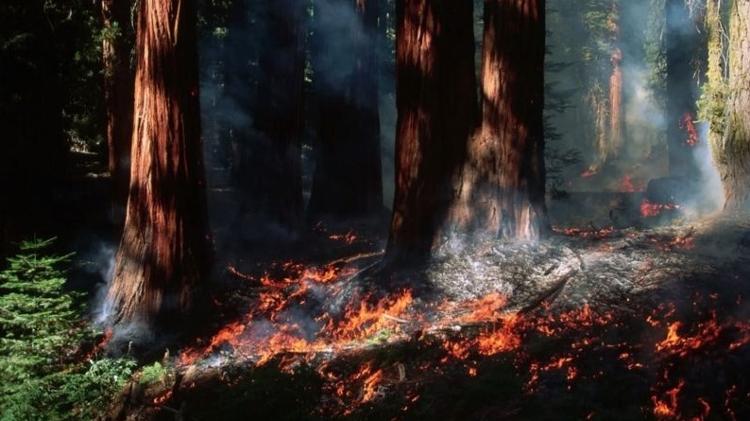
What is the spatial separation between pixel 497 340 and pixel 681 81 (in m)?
13.6

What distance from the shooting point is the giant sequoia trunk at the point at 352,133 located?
47.6ft

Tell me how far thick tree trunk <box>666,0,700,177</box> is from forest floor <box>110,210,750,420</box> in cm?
875

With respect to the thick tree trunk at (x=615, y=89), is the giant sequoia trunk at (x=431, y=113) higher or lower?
lower

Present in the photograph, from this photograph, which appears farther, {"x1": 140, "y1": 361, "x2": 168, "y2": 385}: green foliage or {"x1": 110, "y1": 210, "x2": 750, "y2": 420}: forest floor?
{"x1": 140, "y1": 361, "x2": 168, "y2": 385}: green foliage

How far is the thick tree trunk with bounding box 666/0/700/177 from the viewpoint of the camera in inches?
664

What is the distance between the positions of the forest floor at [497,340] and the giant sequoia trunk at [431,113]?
545mm

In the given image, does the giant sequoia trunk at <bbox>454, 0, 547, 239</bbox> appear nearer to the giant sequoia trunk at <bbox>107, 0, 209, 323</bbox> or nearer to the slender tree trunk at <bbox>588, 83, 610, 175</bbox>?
the giant sequoia trunk at <bbox>107, 0, 209, 323</bbox>

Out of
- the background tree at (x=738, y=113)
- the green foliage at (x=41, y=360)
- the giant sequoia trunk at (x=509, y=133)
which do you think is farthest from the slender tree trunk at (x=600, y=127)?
the green foliage at (x=41, y=360)

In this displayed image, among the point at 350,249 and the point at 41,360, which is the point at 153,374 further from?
the point at 350,249

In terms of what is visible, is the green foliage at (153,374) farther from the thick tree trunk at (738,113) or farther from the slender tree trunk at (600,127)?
the slender tree trunk at (600,127)

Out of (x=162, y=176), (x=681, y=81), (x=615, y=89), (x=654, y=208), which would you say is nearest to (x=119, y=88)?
(x=162, y=176)

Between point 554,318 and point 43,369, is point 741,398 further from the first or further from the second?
point 43,369

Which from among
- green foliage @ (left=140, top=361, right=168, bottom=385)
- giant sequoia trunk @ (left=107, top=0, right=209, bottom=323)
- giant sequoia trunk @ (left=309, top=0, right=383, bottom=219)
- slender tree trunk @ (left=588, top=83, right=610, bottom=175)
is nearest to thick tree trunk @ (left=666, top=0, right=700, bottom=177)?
giant sequoia trunk @ (left=309, top=0, right=383, bottom=219)

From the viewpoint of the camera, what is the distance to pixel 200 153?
9156 mm
